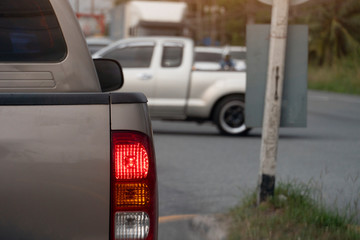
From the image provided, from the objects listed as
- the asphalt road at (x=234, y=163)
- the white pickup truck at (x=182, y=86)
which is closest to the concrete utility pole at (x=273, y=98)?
the asphalt road at (x=234, y=163)

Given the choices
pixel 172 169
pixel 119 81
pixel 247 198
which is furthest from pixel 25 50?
pixel 172 169

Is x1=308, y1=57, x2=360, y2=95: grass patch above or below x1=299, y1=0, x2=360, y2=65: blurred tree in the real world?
below

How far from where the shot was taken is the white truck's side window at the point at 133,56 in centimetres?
1491

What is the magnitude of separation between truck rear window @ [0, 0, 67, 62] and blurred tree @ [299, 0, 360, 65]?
135ft

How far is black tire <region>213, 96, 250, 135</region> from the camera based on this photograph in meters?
14.8

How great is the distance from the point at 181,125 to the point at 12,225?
576 inches

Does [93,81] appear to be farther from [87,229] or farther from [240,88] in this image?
[240,88]

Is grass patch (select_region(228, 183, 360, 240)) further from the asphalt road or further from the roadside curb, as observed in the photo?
the asphalt road

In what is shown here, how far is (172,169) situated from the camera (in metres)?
10.5

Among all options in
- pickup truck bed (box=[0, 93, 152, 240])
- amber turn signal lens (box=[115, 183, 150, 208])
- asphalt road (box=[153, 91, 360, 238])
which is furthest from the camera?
asphalt road (box=[153, 91, 360, 238])

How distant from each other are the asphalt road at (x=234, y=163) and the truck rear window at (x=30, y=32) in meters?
3.03

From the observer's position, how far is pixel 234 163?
11.1m

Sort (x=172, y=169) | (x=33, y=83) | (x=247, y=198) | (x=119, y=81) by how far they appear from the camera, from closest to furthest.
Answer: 1. (x=33, y=83)
2. (x=119, y=81)
3. (x=247, y=198)
4. (x=172, y=169)

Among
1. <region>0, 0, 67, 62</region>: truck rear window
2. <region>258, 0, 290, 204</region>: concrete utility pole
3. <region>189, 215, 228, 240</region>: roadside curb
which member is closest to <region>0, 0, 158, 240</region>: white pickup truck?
<region>0, 0, 67, 62</region>: truck rear window
